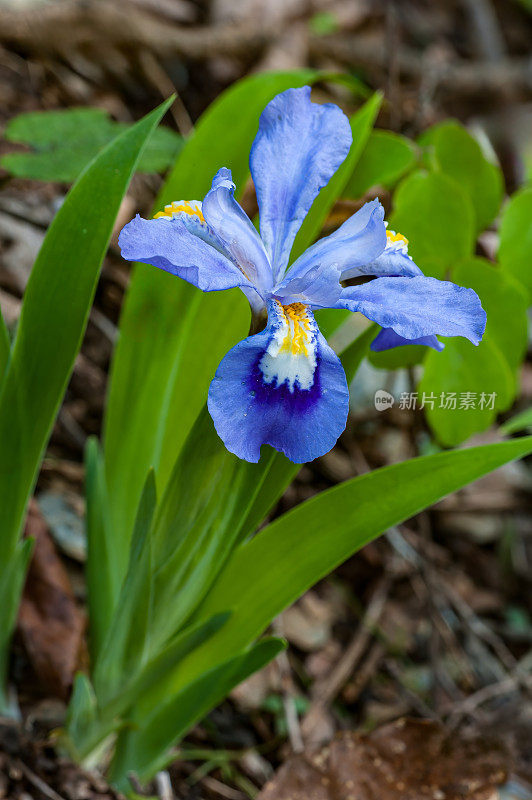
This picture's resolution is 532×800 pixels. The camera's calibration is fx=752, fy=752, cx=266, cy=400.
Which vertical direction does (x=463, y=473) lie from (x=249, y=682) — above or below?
above

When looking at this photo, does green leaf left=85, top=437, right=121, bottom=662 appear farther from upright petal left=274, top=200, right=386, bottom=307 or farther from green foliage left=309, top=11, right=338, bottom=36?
green foliage left=309, top=11, right=338, bottom=36

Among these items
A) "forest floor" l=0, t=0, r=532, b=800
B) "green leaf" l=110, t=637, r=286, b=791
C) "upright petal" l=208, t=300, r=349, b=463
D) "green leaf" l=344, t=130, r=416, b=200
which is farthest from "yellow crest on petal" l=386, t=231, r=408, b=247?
"forest floor" l=0, t=0, r=532, b=800

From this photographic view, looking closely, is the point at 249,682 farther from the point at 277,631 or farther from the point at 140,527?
the point at 140,527

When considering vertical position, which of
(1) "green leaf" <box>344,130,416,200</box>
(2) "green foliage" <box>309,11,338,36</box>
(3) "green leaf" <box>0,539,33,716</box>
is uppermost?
(2) "green foliage" <box>309,11,338,36</box>

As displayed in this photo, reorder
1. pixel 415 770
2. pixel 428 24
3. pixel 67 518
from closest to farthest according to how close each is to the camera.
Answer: pixel 415 770, pixel 67 518, pixel 428 24

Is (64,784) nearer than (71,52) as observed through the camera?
Yes

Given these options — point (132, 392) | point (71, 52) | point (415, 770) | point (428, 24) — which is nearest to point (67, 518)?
point (132, 392)

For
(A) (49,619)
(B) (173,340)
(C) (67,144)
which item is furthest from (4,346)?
(C) (67,144)
